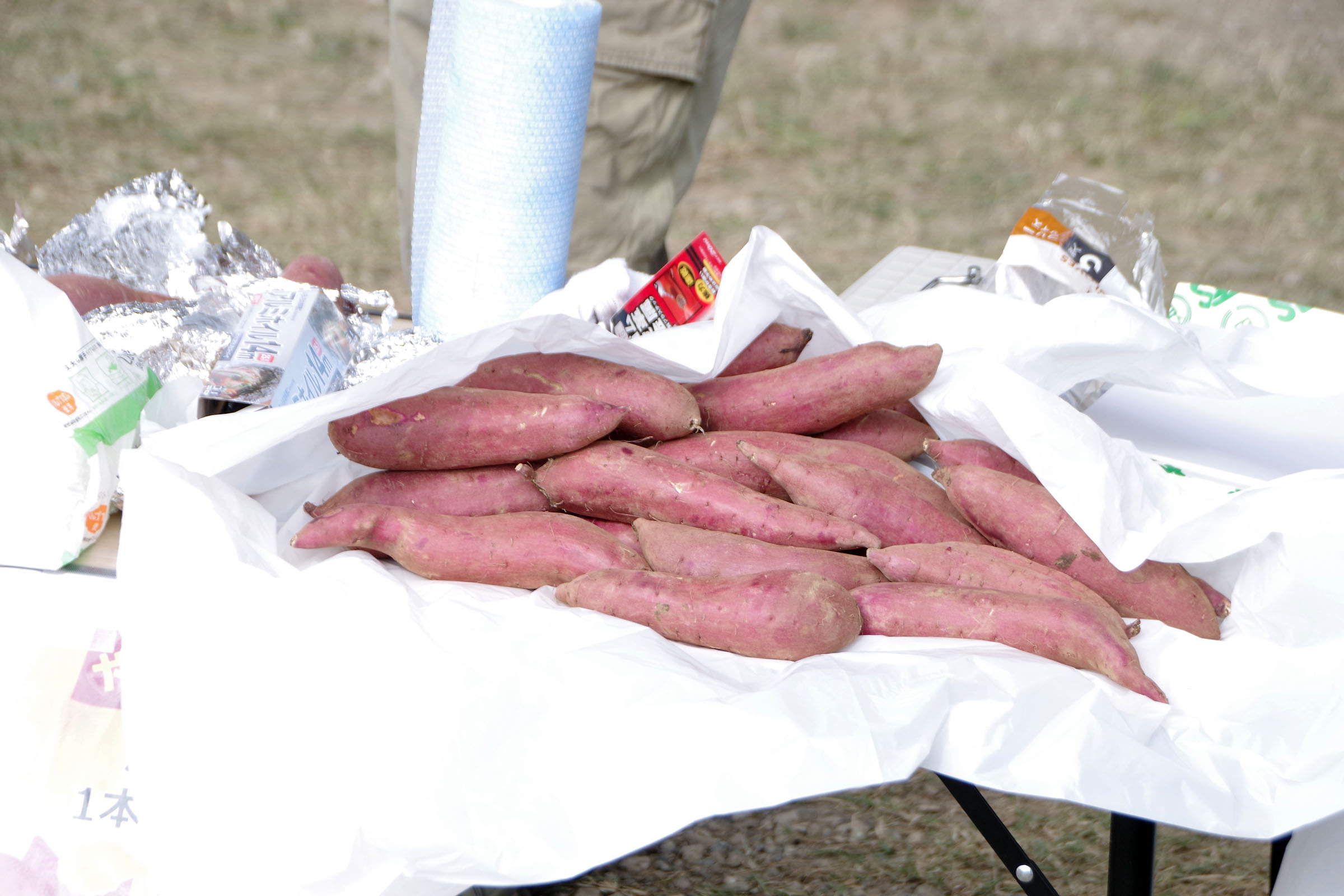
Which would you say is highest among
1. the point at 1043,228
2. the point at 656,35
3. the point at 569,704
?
the point at 656,35

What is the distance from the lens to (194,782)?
70 cm

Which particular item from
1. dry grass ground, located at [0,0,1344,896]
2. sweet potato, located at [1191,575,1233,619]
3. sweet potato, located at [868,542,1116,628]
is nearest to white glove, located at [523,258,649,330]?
sweet potato, located at [868,542,1116,628]

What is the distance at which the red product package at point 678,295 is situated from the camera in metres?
1.12

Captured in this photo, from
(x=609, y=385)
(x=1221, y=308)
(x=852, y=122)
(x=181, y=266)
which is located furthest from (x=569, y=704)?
(x=852, y=122)

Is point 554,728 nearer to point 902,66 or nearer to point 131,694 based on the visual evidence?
point 131,694

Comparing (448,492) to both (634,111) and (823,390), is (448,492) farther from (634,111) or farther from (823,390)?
(634,111)

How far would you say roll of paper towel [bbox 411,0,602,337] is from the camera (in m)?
1.02

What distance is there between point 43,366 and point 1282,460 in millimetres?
1175

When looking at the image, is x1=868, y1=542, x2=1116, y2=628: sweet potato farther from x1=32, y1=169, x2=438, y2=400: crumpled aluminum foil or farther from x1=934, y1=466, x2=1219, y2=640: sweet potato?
x1=32, y1=169, x2=438, y2=400: crumpled aluminum foil

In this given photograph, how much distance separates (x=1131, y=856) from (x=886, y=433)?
0.43m

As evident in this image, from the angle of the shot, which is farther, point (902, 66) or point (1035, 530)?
point (902, 66)

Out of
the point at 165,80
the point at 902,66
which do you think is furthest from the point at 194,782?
the point at 902,66

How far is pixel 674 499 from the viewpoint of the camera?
917 mm

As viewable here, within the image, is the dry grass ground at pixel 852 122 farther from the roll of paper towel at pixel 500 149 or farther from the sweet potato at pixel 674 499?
the sweet potato at pixel 674 499
